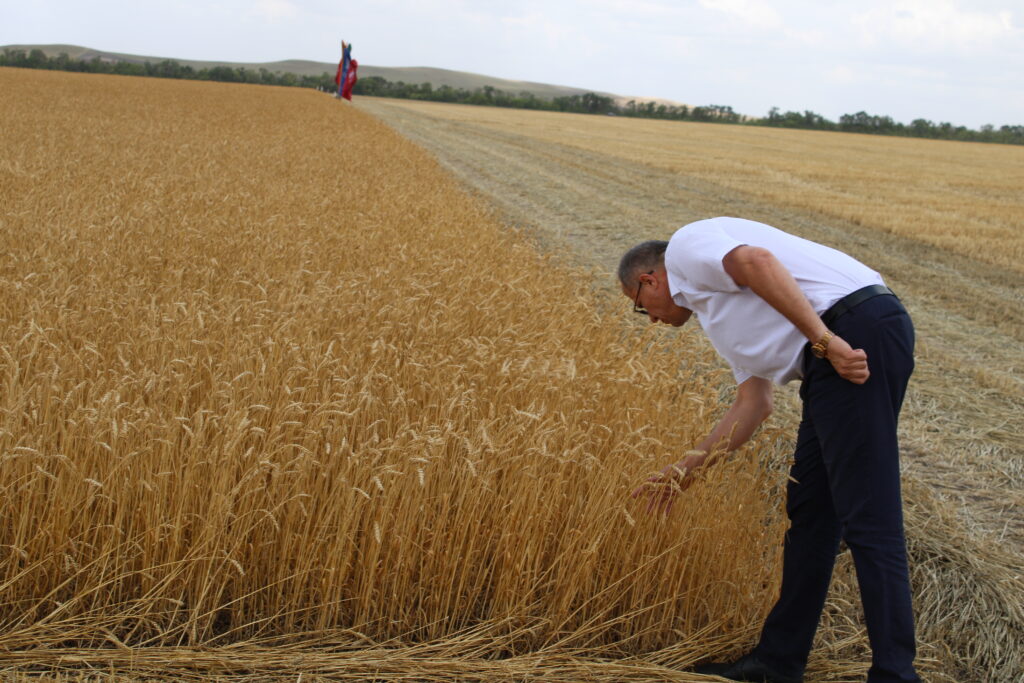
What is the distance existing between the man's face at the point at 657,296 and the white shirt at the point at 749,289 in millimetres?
63

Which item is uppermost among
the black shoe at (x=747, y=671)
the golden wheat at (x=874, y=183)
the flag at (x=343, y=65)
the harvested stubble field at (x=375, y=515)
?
the flag at (x=343, y=65)

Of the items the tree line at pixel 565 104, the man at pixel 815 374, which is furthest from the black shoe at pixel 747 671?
the tree line at pixel 565 104

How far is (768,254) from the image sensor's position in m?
2.21

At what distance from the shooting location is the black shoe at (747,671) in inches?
100

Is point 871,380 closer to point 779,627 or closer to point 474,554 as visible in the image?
point 779,627

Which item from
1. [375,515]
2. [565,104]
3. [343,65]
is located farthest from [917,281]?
[565,104]

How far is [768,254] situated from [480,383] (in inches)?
65.9

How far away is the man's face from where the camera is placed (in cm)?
251

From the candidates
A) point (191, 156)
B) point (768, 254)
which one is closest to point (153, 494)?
point (768, 254)

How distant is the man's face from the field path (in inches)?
85.8

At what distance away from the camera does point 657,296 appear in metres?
2.52

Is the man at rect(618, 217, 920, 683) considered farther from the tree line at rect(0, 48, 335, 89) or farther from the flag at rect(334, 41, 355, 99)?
the tree line at rect(0, 48, 335, 89)

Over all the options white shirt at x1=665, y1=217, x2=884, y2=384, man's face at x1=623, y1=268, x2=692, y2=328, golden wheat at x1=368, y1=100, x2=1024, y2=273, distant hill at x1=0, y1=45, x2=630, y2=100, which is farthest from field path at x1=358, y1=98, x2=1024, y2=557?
distant hill at x1=0, y1=45, x2=630, y2=100

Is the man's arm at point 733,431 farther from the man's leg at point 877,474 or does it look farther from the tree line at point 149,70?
the tree line at point 149,70
